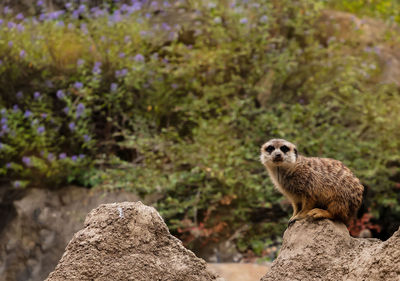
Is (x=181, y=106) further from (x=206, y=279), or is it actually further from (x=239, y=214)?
(x=206, y=279)

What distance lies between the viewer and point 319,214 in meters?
2.79

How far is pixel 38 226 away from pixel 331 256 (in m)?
3.66

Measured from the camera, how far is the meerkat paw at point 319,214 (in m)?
2.75

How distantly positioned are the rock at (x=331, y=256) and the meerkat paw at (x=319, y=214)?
7 cm

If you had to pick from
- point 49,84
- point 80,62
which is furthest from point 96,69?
point 49,84

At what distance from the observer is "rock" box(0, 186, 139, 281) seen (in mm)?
5266

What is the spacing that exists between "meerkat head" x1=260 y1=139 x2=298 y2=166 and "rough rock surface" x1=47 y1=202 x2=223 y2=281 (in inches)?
44.5

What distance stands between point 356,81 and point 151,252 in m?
4.77

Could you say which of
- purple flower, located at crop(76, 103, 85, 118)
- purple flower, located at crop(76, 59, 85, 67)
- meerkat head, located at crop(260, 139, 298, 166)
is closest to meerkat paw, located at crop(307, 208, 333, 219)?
meerkat head, located at crop(260, 139, 298, 166)

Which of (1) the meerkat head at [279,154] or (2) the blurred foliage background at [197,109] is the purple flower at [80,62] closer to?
(2) the blurred foliage background at [197,109]

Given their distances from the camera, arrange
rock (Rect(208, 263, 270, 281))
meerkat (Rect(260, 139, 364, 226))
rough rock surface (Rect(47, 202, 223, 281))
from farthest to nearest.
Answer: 1. rock (Rect(208, 263, 270, 281))
2. meerkat (Rect(260, 139, 364, 226))
3. rough rock surface (Rect(47, 202, 223, 281))

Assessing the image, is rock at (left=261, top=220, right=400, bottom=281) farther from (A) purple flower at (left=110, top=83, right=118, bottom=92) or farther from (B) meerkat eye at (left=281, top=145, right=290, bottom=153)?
(A) purple flower at (left=110, top=83, right=118, bottom=92)

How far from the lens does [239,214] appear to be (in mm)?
5641

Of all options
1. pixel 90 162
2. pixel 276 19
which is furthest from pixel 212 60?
pixel 90 162
